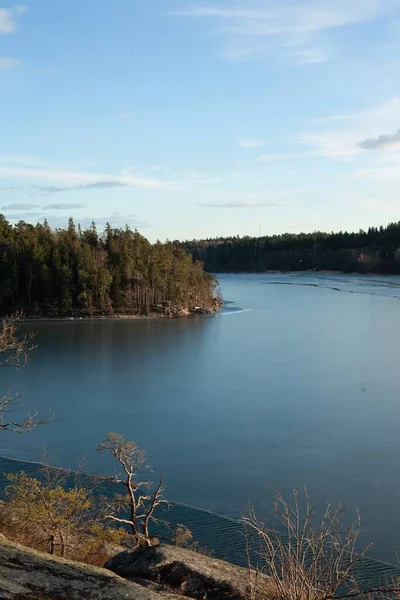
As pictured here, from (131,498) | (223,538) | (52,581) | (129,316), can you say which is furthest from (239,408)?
(129,316)

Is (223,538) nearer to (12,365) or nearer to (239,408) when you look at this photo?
(12,365)

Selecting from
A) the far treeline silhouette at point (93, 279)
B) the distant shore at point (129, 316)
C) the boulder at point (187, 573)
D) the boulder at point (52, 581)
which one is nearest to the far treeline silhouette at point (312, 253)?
the far treeline silhouette at point (93, 279)

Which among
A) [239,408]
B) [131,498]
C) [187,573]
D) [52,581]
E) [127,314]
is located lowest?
[239,408]

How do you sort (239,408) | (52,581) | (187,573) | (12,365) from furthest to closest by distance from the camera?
(239,408) < (12,365) < (187,573) < (52,581)

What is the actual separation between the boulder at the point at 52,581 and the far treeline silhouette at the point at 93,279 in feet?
147

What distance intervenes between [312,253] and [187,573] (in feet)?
351

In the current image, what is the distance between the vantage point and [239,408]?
1722 centimetres

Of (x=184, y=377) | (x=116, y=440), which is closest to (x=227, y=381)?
(x=184, y=377)

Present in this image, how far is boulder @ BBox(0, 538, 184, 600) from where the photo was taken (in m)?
2.80

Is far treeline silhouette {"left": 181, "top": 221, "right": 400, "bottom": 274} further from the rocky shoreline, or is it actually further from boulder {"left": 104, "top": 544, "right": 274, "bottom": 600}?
boulder {"left": 104, "top": 544, "right": 274, "bottom": 600}

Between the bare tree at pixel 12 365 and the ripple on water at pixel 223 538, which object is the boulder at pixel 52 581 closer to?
the bare tree at pixel 12 365

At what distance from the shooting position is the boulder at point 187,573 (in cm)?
477

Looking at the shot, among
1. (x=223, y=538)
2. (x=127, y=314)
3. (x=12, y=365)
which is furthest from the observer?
(x=127, y=314)

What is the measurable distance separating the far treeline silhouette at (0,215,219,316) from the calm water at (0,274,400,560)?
12.4 meters
